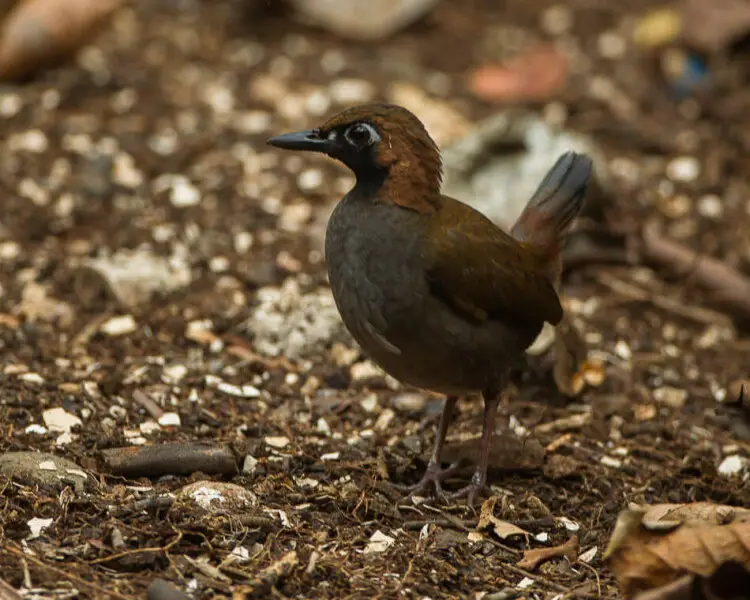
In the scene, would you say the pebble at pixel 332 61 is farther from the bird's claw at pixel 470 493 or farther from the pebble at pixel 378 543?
the pebble at pixel 378 543

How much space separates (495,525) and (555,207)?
1.39 m

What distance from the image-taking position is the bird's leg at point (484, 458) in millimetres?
4309

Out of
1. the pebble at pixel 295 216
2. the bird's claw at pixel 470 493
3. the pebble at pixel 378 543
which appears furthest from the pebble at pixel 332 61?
the pebble at pixel 378 543

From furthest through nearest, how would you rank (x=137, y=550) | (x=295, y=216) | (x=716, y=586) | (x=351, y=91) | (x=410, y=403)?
(x=351, y=91), (x=295, y=216), (x=410, y=403), (x=137, y=550), (x=716, y=586)

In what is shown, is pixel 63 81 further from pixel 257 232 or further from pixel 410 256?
pixel 410 256

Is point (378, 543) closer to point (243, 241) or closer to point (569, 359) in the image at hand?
point (569, 359)

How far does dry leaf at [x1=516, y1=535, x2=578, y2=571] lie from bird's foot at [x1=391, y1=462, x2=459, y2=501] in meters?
0.49

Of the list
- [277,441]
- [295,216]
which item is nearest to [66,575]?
[277,441]

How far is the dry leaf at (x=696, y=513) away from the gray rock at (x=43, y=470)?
6.15 feet

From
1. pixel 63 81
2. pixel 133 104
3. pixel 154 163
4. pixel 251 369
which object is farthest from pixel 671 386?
pixel 63 81

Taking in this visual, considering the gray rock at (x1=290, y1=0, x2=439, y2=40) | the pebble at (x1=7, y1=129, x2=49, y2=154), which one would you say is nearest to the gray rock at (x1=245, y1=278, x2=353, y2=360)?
the pebble at (x1=7, y1=129, x2=49, y2=154)

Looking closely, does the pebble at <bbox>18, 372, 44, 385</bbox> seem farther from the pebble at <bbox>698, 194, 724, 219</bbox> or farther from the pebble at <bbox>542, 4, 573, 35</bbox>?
the pebble at <bbox>542, 4, 573, 35</bbox>

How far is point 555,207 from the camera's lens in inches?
186

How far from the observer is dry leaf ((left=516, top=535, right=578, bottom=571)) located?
12.6ft
